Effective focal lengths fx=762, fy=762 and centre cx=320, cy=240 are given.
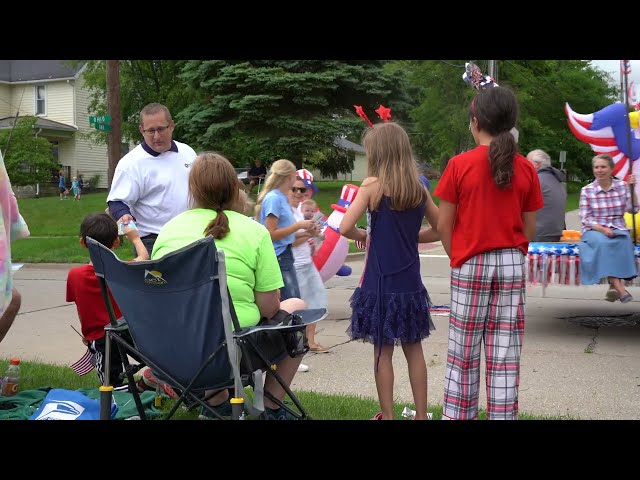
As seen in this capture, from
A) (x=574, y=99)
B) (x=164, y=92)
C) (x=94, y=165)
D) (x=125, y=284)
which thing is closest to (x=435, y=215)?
(x=125, y=284)

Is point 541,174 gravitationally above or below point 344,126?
below

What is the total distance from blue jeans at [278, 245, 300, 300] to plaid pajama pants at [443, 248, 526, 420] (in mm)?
2240

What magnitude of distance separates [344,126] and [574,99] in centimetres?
1700

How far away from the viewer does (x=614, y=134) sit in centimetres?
815

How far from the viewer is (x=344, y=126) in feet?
90.0

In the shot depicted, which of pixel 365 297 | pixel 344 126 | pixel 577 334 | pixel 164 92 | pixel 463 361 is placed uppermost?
pixel 164 92

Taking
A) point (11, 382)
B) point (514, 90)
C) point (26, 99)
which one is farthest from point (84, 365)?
point (26, 99)

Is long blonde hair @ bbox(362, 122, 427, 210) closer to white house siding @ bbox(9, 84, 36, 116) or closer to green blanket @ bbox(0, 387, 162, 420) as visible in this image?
green blanket @ bbox(0, 387, 162, 420)

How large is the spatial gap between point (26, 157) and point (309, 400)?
3043 centimetres

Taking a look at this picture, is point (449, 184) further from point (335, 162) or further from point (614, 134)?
point (335, 162)

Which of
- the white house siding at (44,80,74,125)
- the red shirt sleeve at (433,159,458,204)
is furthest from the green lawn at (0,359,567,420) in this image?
the white house siding at (44,80,74,125)

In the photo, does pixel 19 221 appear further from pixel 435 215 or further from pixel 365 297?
pixel 435 215

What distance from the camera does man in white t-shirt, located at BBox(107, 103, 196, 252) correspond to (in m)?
5.33

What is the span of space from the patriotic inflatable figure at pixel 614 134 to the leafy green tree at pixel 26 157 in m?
28.1
